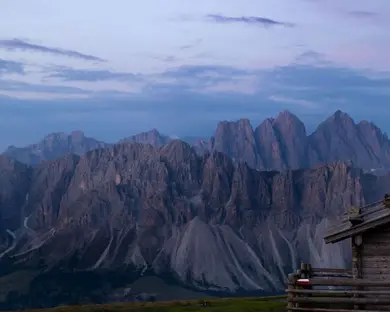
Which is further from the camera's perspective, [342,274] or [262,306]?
[262,306]

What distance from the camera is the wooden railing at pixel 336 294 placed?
25.6m

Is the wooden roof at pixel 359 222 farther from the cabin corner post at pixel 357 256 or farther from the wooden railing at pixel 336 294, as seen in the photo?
the wooden railing at pixel 336 294

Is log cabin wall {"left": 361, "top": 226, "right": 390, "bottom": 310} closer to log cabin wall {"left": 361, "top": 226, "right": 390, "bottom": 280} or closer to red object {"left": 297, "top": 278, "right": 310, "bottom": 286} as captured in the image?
log cabin wall {"left": 361, "top": 226, "right": 390, "bottom": 280}

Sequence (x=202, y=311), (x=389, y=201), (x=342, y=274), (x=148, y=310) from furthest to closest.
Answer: (x=148, y=310)
(x=202, y=311)
(x=342, y=274)
(x=389, y=201)

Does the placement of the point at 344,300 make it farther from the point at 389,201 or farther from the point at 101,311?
the point at 101,311

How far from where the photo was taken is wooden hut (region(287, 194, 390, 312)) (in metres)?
25.9

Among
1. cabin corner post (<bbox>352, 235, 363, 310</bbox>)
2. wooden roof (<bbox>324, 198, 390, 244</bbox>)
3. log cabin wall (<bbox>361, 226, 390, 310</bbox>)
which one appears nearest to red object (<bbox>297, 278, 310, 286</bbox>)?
wooden roof (<bbox>324, 198, 390, 244</bbox>)

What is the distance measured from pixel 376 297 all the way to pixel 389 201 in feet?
12.1

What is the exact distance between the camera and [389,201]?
1102 inches

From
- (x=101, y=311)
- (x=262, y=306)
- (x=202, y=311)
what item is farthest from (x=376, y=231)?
(x=101, y=311)

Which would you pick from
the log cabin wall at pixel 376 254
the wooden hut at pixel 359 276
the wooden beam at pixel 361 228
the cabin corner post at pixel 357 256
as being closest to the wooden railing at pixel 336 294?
the wooden hut at pixel 359 276

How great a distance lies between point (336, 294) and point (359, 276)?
51.4 inches

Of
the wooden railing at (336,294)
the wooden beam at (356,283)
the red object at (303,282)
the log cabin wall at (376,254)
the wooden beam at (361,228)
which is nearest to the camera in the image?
the wooden beam at (356,283)

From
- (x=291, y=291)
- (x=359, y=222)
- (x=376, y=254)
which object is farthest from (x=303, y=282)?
(x=376, y=254)
